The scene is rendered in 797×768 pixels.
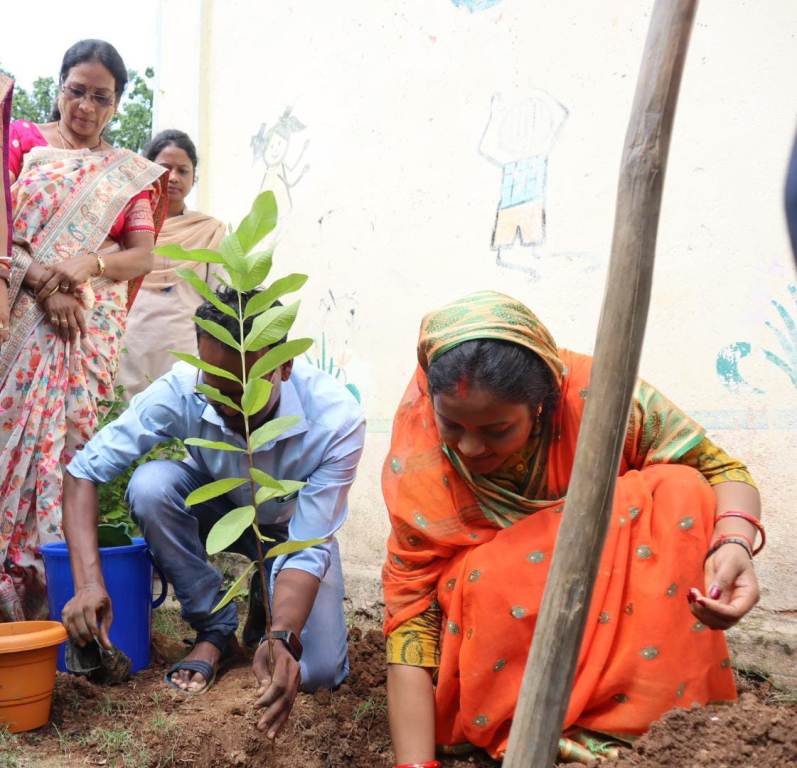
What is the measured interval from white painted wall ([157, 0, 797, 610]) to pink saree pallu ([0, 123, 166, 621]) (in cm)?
94

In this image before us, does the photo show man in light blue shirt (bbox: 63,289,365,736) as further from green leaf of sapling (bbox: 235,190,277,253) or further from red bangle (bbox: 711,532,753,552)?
red bangle (bbox: 711,532,753,552)

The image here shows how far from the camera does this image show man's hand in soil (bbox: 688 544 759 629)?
69.7 inches

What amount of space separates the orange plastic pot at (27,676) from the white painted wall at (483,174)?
4.94 feet

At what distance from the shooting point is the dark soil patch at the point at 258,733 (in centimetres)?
172

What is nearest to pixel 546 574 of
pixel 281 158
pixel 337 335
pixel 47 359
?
pixel 47 359

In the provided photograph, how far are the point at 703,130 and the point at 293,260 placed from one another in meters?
1.98

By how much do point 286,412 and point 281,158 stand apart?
205 centimetres

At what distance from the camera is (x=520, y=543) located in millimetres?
2119

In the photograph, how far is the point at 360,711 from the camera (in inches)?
98.3

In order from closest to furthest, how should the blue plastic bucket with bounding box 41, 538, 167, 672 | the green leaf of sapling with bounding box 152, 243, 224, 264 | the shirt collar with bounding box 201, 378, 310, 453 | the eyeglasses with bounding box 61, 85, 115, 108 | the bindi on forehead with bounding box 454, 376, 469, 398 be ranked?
the green leaf of sapling with bounding box 152, 243, 224, 264 → the bindi on forehead with bounding box 454, 376, 469, 398 → the shirt collar with bounding box 201, 378, 310, 453 → the blue plastic bucket with bounding box 41, 538, 167, 672 → the eyeglasses with bounding box 61, 85, 115, 108

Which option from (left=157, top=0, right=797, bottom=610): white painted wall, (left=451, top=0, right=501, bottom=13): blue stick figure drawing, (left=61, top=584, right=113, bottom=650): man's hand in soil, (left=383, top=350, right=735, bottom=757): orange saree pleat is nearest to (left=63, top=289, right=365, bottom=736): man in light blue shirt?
(left=61, top=584, right=113, bottom=650): man's hand in soil

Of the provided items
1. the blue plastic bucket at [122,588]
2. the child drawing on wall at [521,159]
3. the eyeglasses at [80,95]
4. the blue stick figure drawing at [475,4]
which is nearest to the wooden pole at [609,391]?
the blue plastic bucket at [122,588]

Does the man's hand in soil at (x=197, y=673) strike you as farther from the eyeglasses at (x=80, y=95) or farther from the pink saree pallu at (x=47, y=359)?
the eyeglasses at (x=80, y=95)

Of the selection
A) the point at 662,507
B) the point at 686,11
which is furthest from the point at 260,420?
the point at 686,11
